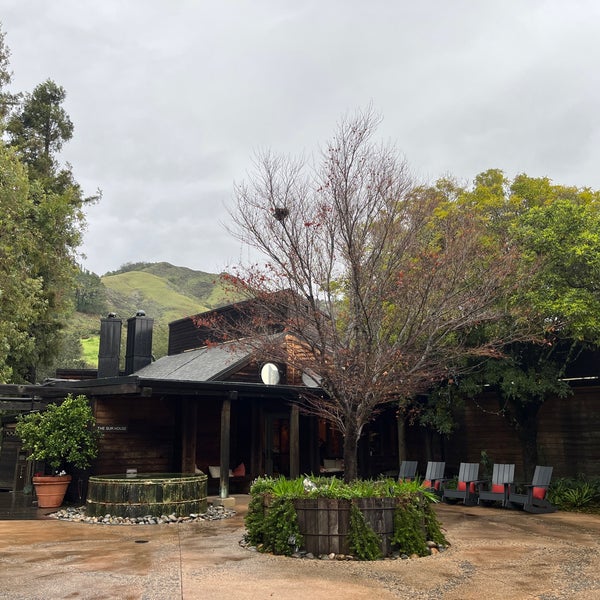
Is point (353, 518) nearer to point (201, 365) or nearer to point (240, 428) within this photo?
point (240, 428)

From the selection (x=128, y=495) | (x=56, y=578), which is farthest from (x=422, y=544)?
(x=128, y=495)

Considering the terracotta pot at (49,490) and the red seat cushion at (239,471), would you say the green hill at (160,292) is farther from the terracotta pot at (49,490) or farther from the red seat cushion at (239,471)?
the terracotta pot at (49,490)

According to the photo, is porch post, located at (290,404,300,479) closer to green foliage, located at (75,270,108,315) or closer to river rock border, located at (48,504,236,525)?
river rock border, located at (48,504,236,525)

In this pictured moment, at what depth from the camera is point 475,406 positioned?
15.7 m

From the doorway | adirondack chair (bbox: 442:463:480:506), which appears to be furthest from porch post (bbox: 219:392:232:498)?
adirondack chair (bbox: 442:463:480:506)

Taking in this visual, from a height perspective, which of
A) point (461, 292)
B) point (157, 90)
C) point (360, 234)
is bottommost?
point (461, 292)

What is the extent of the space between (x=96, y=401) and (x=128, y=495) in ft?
11.2

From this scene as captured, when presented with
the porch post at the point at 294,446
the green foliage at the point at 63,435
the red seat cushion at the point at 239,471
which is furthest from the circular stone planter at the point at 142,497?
the red seat cushion at the point at 239,471

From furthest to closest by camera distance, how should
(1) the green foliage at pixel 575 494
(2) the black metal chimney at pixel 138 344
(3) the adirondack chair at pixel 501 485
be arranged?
(2) the black metal chimney at pixel 138 344 < (1) the green foliage at pixel 575 494 < (3) the adirondack chair at pixel 501 485

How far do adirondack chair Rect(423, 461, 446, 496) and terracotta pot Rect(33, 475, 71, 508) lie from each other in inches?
320

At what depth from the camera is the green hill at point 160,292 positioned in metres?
109

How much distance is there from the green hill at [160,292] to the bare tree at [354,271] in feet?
241

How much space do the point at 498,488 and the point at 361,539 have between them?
6109 millimetres

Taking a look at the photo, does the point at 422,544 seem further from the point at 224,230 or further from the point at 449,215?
the point at 449,215
